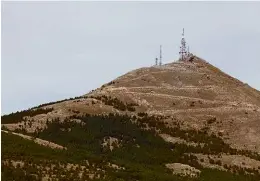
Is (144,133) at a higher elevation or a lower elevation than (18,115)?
lower

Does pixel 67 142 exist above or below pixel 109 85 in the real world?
below

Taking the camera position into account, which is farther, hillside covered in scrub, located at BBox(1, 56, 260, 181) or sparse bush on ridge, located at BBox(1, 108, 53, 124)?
sparse bush on ridge, located at BBox(1, 108, 53, 124)

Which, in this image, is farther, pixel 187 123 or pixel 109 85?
pixel 109 85

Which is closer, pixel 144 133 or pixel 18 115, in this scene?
pixel 144 133

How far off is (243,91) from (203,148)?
31.0 metres

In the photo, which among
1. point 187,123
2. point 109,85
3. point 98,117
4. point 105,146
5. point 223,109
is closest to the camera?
point 105,146

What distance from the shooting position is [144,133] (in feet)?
165

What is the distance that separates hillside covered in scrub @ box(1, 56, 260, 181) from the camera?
1378 inches

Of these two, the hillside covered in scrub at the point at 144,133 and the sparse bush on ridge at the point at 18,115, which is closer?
the hillside covered in scrub at the point at 144,133

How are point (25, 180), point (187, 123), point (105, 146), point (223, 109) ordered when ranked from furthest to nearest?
point (223, 109), point (187, 123), point (105, 146), point (25, 180)

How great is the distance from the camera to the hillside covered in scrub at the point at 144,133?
35.0m

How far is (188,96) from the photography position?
223 ft

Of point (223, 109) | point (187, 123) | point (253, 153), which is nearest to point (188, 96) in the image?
point (223, 109)

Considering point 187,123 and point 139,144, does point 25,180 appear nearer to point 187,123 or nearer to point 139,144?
point 139,144
